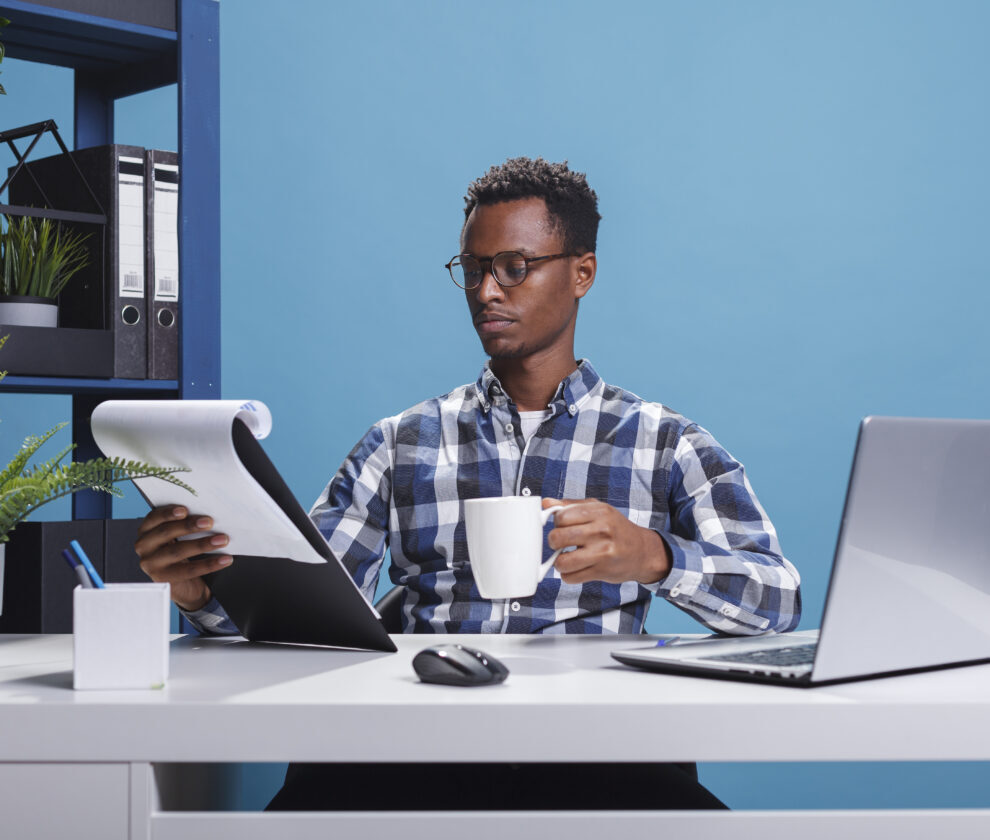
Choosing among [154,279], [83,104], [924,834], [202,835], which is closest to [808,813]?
[924,834]

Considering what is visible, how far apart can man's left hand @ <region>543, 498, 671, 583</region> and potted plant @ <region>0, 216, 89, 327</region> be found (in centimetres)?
107

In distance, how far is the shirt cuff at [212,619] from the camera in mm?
1266

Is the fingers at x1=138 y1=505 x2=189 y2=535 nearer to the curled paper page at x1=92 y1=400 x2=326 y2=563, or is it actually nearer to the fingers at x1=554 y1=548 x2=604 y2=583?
the curled paper page at x1=92 y1=400 x2=326 y2=563

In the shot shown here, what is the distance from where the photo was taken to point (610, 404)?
67.6 inches

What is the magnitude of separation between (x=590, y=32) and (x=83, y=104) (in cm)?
128

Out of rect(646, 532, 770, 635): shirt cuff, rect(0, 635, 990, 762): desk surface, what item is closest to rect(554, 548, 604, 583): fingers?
rect(646, 532, 770, 635): shirt cuff

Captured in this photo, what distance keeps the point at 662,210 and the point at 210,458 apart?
194 cm

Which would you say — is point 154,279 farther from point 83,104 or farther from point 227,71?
point 227,71

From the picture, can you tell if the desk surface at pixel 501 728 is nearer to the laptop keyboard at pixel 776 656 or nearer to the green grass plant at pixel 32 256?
the laptop keyboard at pixel 776 656

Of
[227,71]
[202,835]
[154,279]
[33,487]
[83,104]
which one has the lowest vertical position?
[202,835]

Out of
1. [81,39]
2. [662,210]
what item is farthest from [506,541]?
[662,210]

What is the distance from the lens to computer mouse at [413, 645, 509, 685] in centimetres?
87

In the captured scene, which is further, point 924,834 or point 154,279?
point 154,279

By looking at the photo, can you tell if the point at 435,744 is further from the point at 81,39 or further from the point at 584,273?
the point at 81,39
